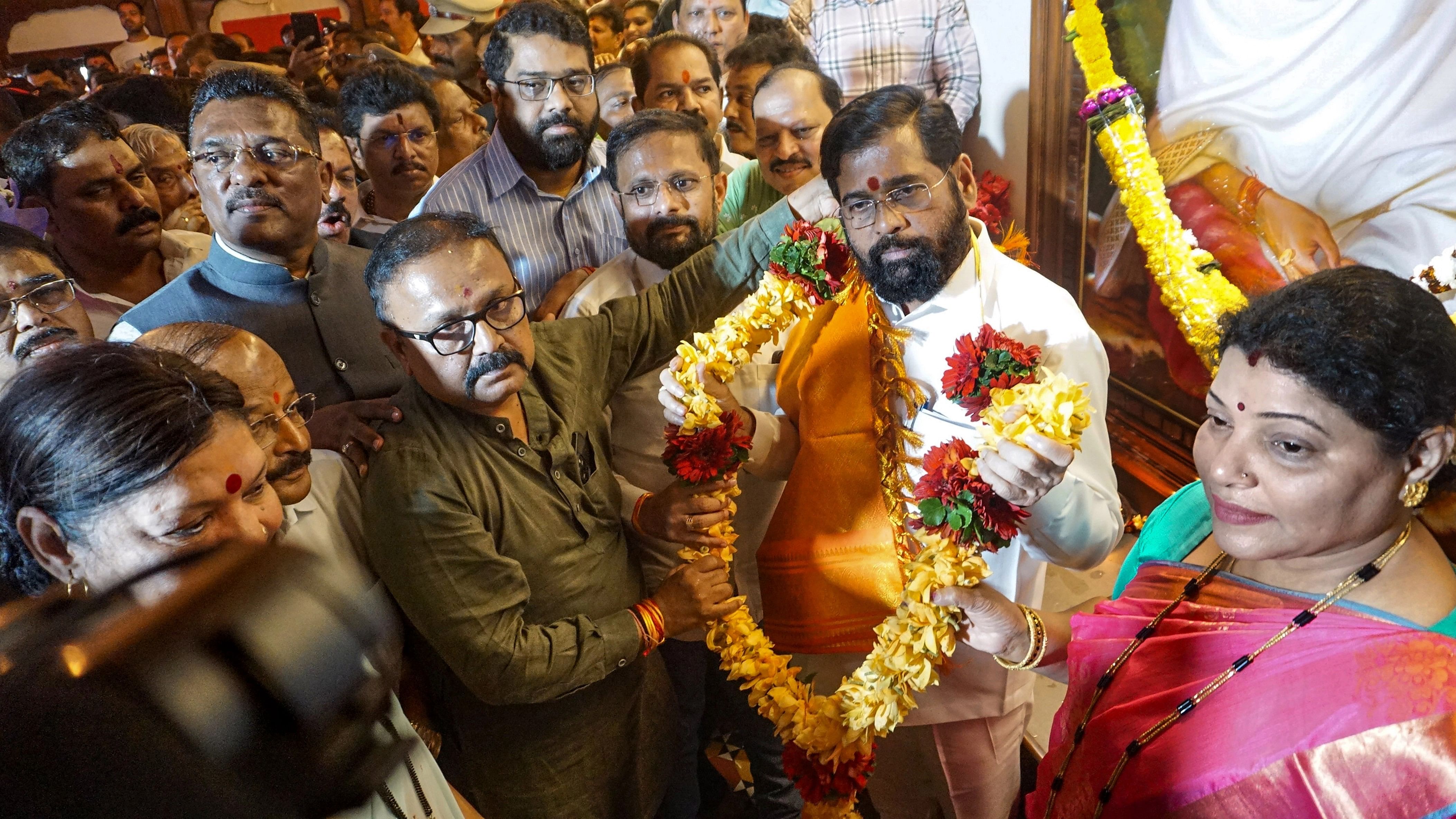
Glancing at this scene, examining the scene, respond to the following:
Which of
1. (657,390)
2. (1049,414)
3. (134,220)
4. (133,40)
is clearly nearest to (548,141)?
(657,390)

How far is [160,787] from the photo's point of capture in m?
0.69

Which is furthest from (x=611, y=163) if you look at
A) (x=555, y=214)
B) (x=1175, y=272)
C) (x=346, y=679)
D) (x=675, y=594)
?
(x=346, y=679)

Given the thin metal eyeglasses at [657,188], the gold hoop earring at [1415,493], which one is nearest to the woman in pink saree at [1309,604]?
the gold hoop earring at [1415,493]

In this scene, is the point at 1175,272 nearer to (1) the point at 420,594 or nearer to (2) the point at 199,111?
(1) the point at 420,594

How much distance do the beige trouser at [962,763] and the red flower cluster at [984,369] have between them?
44.6 inches

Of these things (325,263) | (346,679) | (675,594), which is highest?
(346,679)

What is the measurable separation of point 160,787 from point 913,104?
2251 mm

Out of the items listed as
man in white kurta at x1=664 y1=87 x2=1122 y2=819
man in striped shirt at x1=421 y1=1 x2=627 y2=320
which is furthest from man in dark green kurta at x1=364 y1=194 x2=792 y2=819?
man in striped shirt at x1=421 y1=1 x2=627 y2=320

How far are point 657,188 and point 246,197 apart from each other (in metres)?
1.30

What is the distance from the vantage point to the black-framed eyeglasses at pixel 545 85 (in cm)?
358

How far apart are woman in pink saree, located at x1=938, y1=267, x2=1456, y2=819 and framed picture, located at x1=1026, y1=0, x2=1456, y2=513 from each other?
1.31 metres

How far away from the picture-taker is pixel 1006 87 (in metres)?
4.55

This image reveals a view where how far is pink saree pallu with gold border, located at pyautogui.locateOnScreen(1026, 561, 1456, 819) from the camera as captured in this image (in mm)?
1381

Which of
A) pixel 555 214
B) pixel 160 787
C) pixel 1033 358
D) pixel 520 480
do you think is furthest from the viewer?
pixel 555 214
